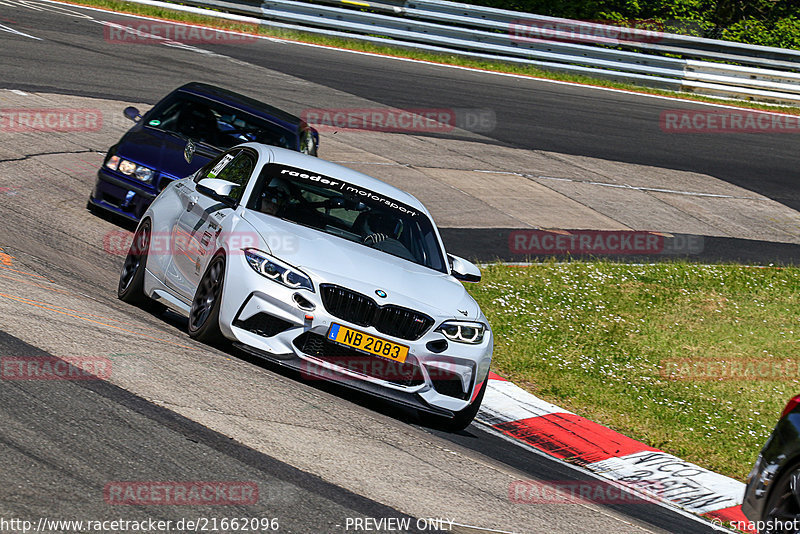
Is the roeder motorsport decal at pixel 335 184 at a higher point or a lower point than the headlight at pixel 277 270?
higher

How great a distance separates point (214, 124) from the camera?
11969mm

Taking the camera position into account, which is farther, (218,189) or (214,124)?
(214,124)

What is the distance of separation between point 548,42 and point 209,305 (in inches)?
843

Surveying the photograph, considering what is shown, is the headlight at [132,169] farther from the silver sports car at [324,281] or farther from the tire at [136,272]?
the silver sports car at [324,281]

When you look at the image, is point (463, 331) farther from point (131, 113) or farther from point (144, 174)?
point (131, 113)

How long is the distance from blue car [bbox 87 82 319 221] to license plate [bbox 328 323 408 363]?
4.82 m

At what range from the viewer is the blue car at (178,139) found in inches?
438

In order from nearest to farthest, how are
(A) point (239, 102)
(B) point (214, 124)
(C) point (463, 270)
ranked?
(C) point (463, 270) → (B) point (214, 124) → (A) point (239, 102)

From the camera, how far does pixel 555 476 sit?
7059 mm

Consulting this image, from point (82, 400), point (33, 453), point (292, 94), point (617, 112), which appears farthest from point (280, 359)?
point (617, 112)

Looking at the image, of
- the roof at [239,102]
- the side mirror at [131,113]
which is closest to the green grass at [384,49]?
the roof at [239,102]

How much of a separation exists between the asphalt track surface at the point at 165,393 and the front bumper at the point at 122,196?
10.5 inches

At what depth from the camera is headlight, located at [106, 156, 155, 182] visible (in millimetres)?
11117

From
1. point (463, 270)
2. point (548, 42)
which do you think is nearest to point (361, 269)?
point (463, 270)
